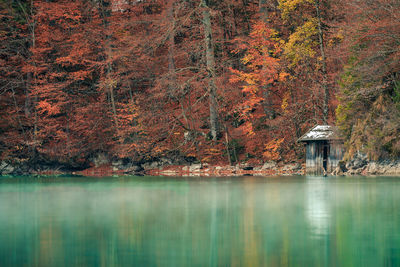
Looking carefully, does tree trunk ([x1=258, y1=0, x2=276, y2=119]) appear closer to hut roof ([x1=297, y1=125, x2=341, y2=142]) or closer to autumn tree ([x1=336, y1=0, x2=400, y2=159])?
hut roof ([x1=297, y1=125, x2=341, y2=142])

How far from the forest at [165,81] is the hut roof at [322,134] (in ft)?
5.57

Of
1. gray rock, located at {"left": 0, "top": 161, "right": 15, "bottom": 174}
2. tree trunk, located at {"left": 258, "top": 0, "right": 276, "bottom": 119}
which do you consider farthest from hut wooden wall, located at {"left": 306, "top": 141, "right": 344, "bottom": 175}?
gray rock, located at {"left": 0, "top": 161, "right": 15, "bottom": 174}

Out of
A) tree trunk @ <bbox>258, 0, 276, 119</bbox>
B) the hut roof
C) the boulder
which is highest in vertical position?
tree trunk @ <bbox>258, 0, 276, 119</bbox>

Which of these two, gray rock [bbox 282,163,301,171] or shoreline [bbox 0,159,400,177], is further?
gray rock [bbox 282,163,301,171]

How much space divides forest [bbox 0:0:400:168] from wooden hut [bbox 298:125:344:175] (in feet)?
6.97

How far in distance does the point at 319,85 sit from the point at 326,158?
5.05m

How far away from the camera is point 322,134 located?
95.3 feet

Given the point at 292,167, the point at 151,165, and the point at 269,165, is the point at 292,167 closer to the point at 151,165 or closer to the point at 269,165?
the point at 269,165

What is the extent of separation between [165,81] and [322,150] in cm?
1124

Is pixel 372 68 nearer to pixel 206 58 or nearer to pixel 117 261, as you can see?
pixel 206 58

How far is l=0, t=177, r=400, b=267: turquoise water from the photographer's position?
25.7ft


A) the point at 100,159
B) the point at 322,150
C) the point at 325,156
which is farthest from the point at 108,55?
the point at 325,156

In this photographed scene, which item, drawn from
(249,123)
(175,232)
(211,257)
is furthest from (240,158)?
(211,257)

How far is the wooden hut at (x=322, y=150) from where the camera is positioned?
28906mm
